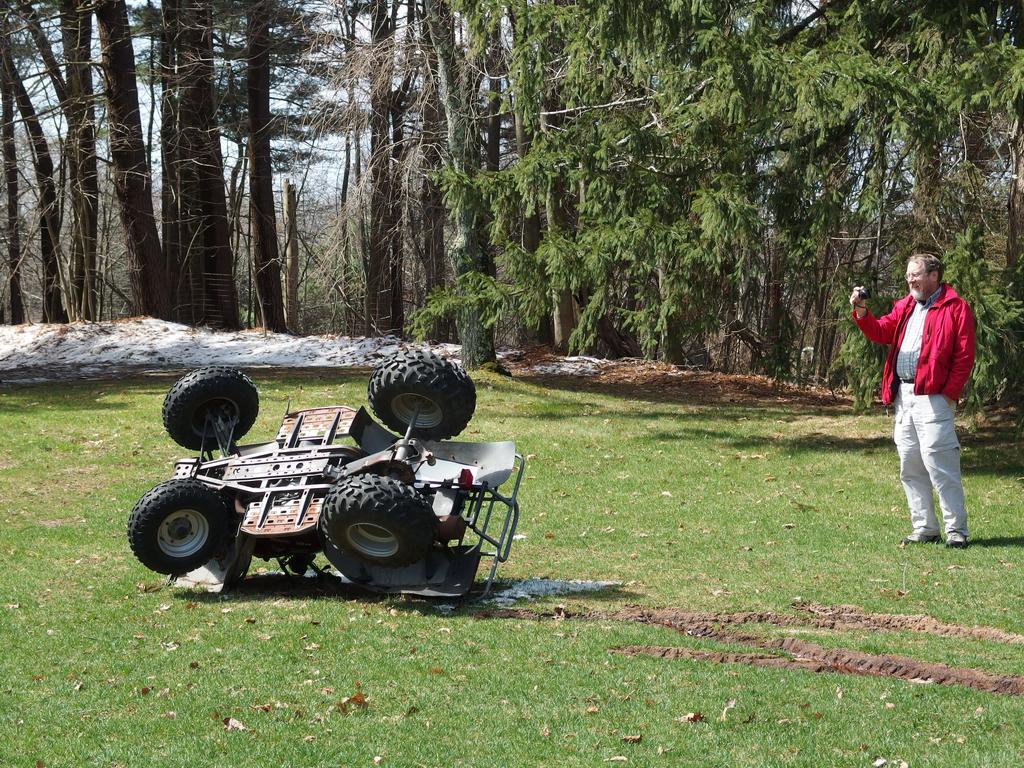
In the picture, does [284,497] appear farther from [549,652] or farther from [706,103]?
[706,103]

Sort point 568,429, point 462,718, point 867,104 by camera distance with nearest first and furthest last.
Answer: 1. point 462,718
2. point 867,104
3. point 568,429

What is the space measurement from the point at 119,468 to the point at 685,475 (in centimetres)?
621

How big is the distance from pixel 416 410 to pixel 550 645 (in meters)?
1.91

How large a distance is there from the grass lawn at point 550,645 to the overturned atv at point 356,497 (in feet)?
0.95

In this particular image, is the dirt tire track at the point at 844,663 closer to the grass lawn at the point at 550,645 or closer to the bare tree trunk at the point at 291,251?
the grass lawn at the point at 550,645

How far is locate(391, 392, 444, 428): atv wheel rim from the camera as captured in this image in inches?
285

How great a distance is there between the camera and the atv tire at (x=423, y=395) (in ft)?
23.5

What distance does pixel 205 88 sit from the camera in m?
29.4

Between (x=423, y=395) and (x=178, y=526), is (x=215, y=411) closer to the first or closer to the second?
(x=178, y=526)

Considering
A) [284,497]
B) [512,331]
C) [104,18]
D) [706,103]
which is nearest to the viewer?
[284,497]

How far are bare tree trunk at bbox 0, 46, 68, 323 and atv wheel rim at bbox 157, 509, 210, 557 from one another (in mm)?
23085

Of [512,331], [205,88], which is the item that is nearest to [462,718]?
[205,88]

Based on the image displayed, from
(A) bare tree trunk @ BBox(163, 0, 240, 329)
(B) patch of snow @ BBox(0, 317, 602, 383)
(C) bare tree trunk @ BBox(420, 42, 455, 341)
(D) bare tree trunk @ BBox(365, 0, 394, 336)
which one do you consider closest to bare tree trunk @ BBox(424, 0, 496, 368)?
(C) bare tree trunk @ BBox(420, 42, 455, 341)

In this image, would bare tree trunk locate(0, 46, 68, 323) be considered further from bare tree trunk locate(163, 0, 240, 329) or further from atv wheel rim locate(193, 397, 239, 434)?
atv wheel rim locate(193, 397, 239, 434)
